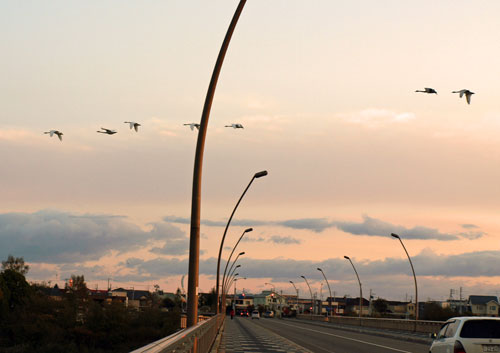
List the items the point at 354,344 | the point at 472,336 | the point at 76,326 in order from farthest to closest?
1. the point at 76,326
2. the point at 354,344
3. the point at 472,336

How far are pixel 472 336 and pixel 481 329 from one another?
35cm

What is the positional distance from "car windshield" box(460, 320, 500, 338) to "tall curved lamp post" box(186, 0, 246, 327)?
6225mm

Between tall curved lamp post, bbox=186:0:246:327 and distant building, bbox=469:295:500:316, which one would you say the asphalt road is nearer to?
tall curved lamp post, bbox=186:0:246:327

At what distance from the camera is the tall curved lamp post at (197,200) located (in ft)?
56.7

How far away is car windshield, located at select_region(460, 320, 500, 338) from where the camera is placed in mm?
16328

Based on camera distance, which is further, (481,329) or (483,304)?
(483,304)

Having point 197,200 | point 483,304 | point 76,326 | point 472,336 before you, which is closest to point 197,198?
point 197,200

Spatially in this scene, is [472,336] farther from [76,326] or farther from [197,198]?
[76,326]

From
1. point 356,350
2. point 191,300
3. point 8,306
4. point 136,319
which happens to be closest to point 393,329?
point 356,350

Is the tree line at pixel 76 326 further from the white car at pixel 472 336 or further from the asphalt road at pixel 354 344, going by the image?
the white car at pixel 472 336

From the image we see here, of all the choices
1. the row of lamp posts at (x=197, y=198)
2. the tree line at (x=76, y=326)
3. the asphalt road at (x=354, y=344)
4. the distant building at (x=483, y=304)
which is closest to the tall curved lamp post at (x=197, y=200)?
the row of lamp posts at (x=197, y=198)

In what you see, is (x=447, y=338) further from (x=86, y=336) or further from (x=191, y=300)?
(x=86, y=336)

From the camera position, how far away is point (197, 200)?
18047 mm

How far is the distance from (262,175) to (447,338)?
76.8ft
